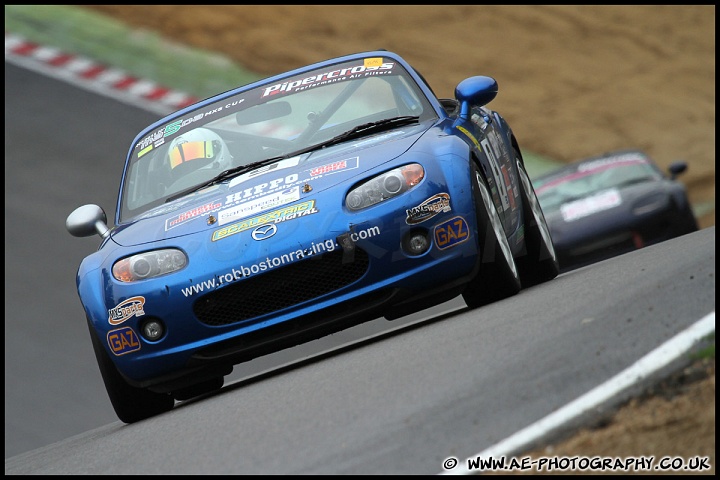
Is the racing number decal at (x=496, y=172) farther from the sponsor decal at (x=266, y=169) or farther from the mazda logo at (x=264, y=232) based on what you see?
the mazda logo at (x=264, y=232)

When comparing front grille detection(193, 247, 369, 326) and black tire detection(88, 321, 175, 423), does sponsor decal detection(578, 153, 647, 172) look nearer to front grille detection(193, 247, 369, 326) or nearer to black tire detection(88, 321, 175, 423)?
black tire detection(88, 321, 175, 423)

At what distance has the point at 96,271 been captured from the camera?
6324 millimetres

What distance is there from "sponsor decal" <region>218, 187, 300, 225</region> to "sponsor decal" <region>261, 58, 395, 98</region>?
4.57 feet

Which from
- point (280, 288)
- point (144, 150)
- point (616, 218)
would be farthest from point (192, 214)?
point (616, 218)

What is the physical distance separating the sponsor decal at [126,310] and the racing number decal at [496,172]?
1941 mm

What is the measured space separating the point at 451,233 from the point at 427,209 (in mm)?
162

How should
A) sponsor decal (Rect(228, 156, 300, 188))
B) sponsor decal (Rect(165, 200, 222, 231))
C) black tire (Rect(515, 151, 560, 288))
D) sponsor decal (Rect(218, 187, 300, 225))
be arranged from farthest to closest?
black tire (Rect(515, 151, 560, 288)), sponsor decal (Rect(228, 156, 300, 188)), sponsor decal (Rect(165, 200, 222, 231)), sponsor decal (Rect(218, 187, 300, 225))

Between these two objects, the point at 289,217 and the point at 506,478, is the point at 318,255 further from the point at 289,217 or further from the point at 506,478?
the point at 506,478

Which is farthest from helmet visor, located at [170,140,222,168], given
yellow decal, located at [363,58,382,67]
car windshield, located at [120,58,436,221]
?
yellow decal, located at [363,58,382,67]

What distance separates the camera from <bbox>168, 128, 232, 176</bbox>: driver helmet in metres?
7.10

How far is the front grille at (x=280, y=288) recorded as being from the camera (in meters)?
5.89

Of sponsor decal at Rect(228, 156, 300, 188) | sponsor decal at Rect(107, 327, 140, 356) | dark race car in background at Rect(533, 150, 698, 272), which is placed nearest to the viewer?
sponsor decal at Rect(107, 327, 140, 356)

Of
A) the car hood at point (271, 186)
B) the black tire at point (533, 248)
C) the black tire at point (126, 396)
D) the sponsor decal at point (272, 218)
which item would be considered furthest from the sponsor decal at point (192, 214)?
the black tire at point (533, 248)

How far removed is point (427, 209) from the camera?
5.93 m
